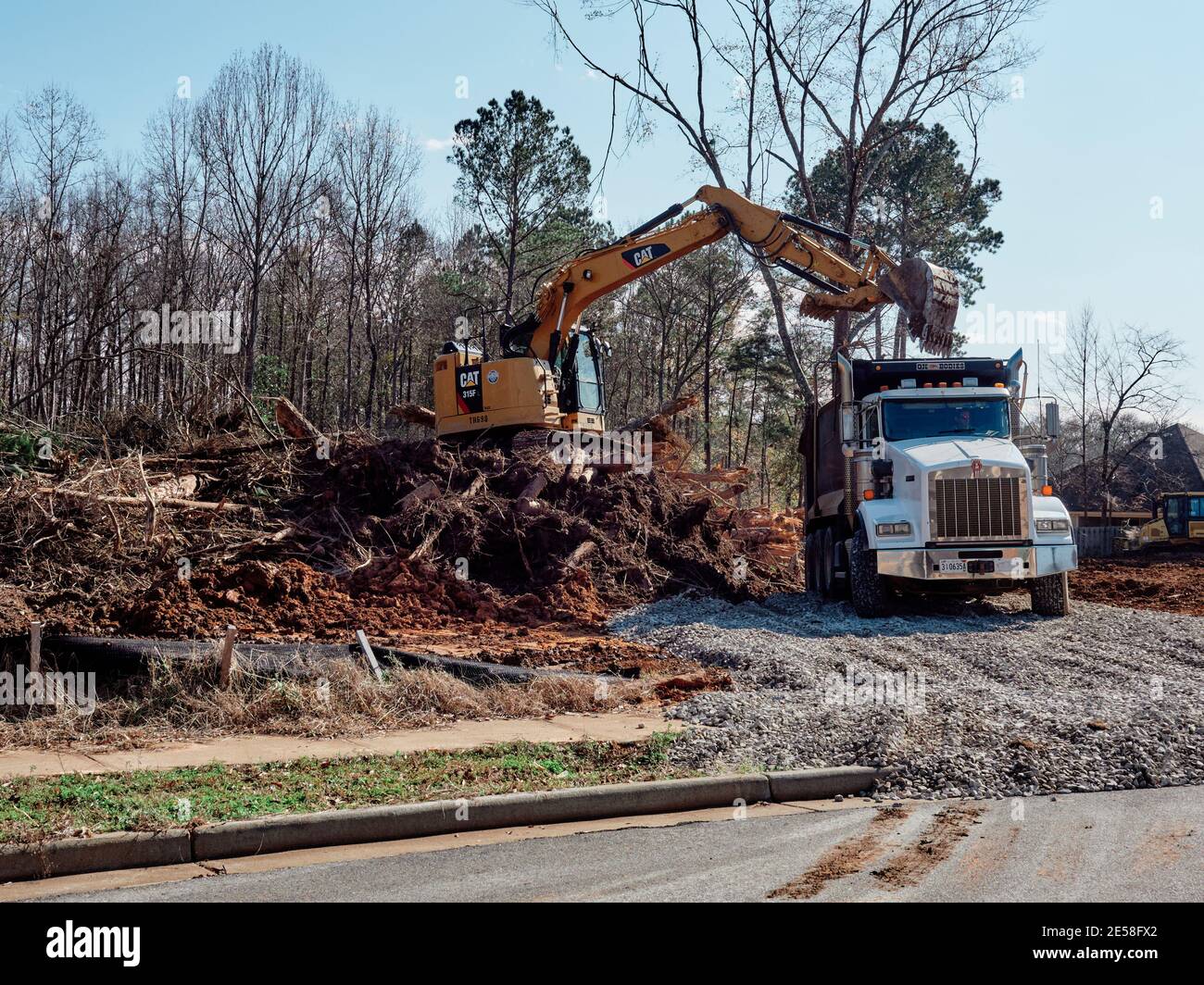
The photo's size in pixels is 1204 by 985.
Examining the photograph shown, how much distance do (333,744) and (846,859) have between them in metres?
4.34

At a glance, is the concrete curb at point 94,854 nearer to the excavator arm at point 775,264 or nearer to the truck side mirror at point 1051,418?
the truck side mirror at point 1051,418

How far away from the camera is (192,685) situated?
9.95m

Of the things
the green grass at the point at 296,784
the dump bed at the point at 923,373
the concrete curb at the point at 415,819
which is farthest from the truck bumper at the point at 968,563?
the concrete curb at the point at 415,819

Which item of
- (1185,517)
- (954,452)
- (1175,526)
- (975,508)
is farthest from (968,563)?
(1175,526)

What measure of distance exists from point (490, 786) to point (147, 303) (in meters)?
36.7

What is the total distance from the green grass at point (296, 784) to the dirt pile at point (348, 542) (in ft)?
20.1

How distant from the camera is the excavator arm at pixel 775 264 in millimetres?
17625

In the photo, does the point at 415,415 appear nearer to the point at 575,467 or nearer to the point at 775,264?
the point at 575,467

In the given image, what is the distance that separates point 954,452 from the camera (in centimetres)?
1580

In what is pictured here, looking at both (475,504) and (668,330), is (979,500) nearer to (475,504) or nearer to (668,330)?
(475,504)

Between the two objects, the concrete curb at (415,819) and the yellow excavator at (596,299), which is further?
the yellow excavator at (596,299)

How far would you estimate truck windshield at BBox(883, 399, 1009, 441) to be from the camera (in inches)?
653
